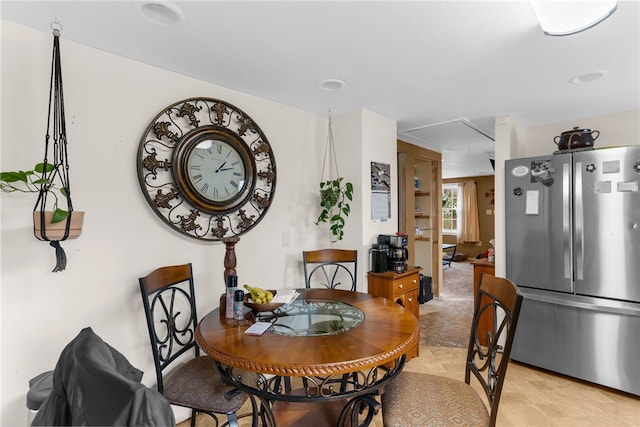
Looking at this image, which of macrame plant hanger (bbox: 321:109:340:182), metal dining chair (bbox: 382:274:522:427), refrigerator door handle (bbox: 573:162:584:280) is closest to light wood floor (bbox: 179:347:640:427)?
metal dining chair (bbox: 382:274:522:427)

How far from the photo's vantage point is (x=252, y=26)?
1.64 m

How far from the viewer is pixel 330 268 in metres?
3.12

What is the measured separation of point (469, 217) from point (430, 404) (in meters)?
8.11

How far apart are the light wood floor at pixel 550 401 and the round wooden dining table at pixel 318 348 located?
0.92 meters

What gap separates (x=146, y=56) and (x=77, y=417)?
1915 mm

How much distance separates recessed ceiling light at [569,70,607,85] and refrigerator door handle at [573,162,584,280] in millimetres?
636

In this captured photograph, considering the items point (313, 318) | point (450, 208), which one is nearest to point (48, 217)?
point (313, 318)

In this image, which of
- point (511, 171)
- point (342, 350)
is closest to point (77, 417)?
point (342, 350)

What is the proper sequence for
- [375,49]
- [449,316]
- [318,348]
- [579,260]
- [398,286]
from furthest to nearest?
1. [449,316]
2. [398,286]
3. [579,260]
4. [375,49]
5. [318,348]

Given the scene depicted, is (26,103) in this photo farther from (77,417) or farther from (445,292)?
(445,292)

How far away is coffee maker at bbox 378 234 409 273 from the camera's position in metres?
2.92

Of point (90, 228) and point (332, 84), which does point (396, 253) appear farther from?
point (90, 228)

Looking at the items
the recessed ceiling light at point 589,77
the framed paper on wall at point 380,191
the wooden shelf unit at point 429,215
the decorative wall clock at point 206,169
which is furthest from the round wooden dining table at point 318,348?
the wooden shelf unit at point 429,215

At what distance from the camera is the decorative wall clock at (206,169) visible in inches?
81.1
